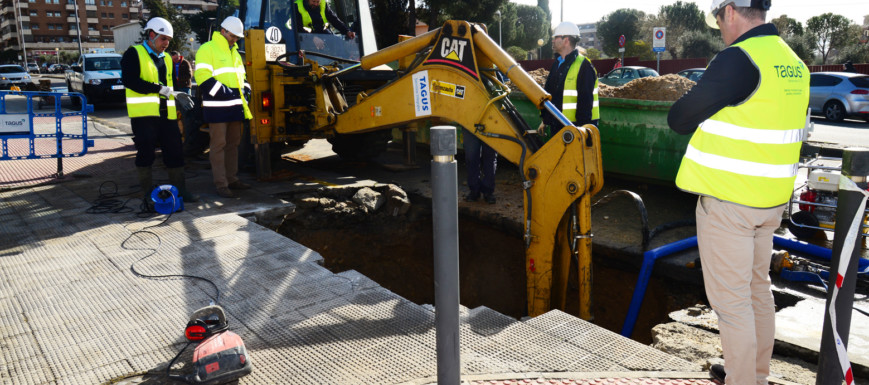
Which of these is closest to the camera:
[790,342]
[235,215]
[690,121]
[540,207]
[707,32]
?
[690,121]

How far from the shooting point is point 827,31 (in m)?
39.2

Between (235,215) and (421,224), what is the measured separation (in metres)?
2.27

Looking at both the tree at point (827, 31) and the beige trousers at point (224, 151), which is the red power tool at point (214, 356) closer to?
the beige trousers at point (224, 151)

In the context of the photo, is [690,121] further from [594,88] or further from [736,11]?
[594,88]

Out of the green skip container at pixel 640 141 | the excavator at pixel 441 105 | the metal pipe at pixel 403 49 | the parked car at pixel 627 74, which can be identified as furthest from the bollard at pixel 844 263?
the parked car at pixel 627 74

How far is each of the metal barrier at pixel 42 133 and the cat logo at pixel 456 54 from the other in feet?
17.0

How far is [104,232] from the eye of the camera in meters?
5.64

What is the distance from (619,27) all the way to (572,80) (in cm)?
5200

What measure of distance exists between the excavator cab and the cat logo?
2732 millimetres

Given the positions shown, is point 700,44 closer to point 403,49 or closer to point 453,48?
point 403,49

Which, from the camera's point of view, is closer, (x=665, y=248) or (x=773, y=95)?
(x=773, y=95)

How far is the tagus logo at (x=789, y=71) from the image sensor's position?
8.73 feet

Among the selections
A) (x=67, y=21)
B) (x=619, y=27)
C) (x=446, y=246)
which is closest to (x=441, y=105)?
(x=446, y=246)

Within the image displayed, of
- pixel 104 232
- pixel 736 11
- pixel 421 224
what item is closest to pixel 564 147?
pixel 736 11
